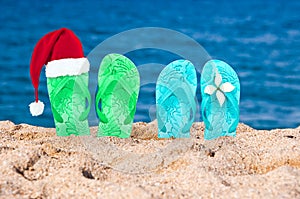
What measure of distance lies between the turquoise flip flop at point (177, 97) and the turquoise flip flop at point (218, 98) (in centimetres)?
7

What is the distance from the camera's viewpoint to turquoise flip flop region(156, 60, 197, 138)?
2881 mm

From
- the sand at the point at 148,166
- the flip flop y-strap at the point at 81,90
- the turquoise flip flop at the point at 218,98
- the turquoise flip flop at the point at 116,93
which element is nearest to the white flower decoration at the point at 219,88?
the turquoise flip flop at the point at 218,98

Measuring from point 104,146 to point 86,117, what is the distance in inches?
10.2

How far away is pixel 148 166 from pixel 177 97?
1.86 feet

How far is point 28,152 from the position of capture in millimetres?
2393

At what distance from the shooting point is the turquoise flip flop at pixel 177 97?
9.45 feet

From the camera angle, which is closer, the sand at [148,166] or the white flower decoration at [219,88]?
the sand at [148,166]

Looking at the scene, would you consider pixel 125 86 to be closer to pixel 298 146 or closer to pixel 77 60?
pixel 77 60

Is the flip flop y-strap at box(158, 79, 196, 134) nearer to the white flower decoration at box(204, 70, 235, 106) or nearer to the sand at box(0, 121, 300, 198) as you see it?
the white flower decoration at box(204, 70, 235, 106)

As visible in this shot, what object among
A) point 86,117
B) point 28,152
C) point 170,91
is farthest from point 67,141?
point 170,91

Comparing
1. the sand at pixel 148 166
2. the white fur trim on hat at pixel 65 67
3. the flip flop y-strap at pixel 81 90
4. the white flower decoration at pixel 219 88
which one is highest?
the white fur trim on hat at pixel 65 67

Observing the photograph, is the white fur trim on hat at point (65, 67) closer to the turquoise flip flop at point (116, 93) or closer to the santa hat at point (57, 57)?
the santa hat at point (57, 57)

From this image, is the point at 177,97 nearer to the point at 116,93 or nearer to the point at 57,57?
the point at 116,93

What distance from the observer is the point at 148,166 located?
2.46m
